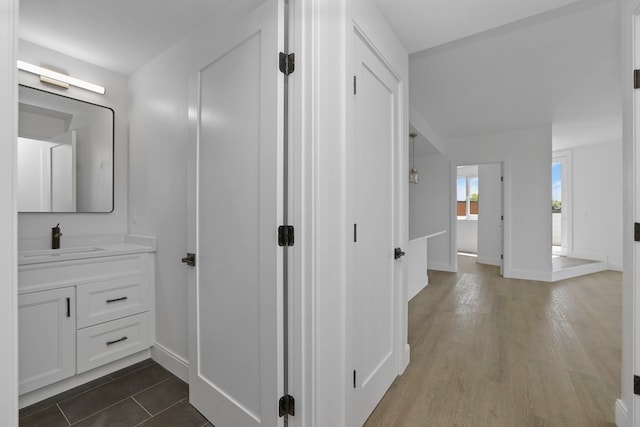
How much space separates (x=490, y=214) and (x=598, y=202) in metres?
2.13

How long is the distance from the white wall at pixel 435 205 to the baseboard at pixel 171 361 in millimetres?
4586

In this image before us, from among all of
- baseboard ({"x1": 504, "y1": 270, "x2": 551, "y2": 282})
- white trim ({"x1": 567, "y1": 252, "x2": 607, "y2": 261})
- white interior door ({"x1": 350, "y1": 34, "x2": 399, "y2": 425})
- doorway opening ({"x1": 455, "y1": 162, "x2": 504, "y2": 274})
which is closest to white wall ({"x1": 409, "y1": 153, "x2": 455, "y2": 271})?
doorway opening ({"x1": 455, "y1": 162, "x2": 504, "y2": 274})

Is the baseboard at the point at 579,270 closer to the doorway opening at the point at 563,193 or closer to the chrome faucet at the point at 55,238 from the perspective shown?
the doorway opening at the point at 563,193

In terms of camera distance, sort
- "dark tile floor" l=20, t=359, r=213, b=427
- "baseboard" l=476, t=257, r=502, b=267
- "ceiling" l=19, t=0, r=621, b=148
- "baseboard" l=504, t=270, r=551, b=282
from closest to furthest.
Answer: "dark tile floor" l=20, t=359, r=213, b=427 < "ceiling" l=19, t=0, r=621, b=148 < "baseboard" l=504, t=270, r=551, b=282 < "baseboard" l=476, t=257, r=502, b=267

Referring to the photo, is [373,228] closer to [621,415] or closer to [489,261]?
[621,415]

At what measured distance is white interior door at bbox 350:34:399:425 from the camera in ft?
4.98

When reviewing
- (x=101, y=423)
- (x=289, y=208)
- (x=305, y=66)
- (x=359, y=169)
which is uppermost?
(x=305, y=66)

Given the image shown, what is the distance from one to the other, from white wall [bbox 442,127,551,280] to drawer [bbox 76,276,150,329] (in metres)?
5.64

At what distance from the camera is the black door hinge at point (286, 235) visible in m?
1.29

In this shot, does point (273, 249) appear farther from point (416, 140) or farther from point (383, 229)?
point (416, 140)

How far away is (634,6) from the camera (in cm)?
134

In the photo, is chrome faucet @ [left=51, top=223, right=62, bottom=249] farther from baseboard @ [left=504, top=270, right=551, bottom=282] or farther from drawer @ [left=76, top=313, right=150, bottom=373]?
baseboard @ [left=504, top=270, right=551, bottom=282]

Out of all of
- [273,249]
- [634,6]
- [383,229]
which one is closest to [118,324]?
[273,249]

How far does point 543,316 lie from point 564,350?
935 mm
